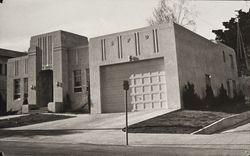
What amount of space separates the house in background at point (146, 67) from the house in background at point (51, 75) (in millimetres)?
3299

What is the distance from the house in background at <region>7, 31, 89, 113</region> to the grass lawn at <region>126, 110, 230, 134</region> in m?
10.2

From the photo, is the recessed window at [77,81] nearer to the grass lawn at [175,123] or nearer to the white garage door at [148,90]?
the white garage door at [148,90]

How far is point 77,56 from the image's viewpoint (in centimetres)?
2658

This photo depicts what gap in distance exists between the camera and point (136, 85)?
21.2 meters

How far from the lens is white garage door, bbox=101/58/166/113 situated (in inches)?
810

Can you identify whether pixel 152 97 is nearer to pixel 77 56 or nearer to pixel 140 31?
pixel 140 31

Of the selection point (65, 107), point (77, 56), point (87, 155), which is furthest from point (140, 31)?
point (87, 155)

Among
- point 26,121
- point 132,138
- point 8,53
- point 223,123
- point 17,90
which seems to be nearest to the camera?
point 132,138

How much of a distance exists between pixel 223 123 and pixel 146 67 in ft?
22.6

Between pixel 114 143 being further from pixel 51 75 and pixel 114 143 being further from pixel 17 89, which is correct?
pixel 17 89

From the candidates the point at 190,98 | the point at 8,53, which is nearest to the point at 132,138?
the point at 190,98

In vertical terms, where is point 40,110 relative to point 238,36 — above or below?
below

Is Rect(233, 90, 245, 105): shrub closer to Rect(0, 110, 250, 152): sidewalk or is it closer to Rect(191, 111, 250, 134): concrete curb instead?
Rect(191, 111, 250, 134): concrete curb

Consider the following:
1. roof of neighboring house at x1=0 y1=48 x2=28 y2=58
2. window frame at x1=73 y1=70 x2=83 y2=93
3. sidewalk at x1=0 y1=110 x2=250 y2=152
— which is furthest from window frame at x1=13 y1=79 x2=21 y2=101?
sidewalk at x1=0 y1=110 x2=250 y2=152
